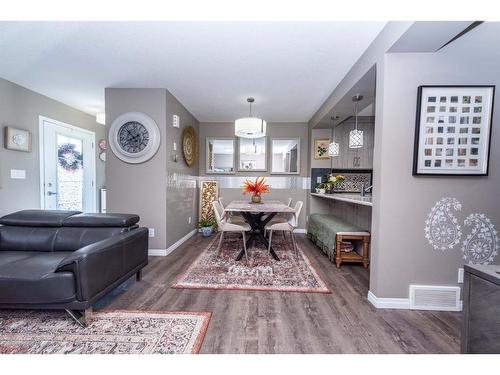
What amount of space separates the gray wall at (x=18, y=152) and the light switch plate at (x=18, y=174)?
4cm

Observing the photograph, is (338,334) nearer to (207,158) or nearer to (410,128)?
(410,128)

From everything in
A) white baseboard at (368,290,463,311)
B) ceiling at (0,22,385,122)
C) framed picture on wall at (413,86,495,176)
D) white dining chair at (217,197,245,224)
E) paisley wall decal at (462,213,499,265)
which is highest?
ceiling at (0,22,385,122)

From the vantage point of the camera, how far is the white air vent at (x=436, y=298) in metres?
1.84

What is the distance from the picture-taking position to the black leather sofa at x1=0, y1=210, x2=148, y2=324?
4.83ft

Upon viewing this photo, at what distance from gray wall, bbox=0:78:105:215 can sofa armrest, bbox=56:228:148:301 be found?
224 cm

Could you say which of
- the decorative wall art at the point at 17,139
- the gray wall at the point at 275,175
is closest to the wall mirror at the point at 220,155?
the gray wall at the point at 275,175

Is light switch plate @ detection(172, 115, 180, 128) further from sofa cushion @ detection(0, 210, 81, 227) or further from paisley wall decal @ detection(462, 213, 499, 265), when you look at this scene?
paisley wall decal @ detection(462, 213, 499, 265)

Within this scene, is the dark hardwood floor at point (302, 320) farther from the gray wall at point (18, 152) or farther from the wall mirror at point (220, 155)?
the wall mirror at point (220, 155)

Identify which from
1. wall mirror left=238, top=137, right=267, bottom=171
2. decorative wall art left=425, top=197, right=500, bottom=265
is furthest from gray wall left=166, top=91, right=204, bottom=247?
decorative wall art left=425, top=197, right=500, bottom=265

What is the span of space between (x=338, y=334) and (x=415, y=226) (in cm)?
111

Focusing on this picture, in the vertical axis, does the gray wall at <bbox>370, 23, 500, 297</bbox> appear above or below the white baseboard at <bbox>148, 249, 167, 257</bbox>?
above

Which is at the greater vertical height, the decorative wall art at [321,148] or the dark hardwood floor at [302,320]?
the decorative wall art at [321,148]

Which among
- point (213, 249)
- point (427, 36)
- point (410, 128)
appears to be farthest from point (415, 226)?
point (213, 249)

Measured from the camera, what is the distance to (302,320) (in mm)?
1671
